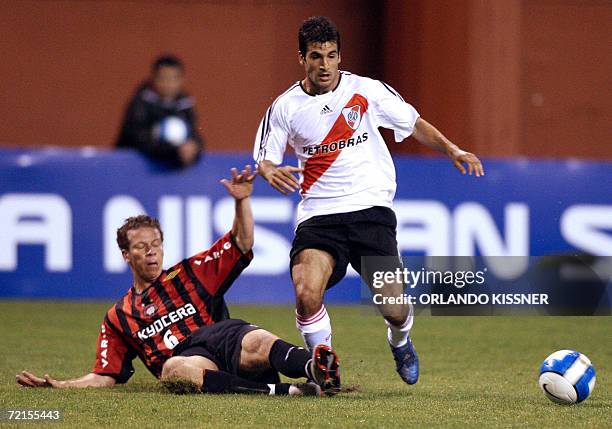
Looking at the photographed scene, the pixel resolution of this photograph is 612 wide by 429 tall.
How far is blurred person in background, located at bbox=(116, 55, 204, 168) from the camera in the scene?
424 inches

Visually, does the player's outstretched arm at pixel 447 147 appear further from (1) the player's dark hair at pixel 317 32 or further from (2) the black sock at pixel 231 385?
(2) the black sock at pixel 231 385

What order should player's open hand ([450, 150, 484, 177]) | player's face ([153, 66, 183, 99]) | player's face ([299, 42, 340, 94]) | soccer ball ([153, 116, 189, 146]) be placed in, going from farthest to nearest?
player's face ([153, 66, 183, 99]), soccer ball ([153, 116, 189, 146]), player's face ([299, 42, 340, 94]), player's open hand ([450, 150, 484, 177])

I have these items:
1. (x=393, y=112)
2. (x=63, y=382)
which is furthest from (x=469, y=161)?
(x=63, y=382)

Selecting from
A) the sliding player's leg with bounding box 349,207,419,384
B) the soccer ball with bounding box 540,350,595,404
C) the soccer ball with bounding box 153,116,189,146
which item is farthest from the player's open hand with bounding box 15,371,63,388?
the soccer ball with bounding box 153,116,189,146

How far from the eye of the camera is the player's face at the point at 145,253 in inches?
243

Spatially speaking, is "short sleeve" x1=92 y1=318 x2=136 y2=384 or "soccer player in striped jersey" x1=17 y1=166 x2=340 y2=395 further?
"short sleeve" x1=92 y1=318 x2=136 y2=384

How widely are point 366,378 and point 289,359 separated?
1191 mm

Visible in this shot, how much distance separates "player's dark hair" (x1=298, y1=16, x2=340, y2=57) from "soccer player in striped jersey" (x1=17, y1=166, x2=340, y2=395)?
79cm

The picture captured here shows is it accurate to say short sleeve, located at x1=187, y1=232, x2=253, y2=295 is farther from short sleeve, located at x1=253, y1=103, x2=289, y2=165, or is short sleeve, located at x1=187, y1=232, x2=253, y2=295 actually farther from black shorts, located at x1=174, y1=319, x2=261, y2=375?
short sleeve, located at x1=253, y1=103, x2=289, y2=165

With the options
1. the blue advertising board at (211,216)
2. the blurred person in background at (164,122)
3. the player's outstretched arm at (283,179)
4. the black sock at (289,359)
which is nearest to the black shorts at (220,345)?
the black sock at (289,359)

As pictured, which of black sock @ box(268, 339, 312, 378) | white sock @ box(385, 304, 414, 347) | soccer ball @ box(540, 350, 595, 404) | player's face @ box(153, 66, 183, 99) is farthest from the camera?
player's face @ box(153, 66, 183, 99)

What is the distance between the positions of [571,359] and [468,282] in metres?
4.38

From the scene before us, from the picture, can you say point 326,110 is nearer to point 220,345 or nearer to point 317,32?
point 317,32

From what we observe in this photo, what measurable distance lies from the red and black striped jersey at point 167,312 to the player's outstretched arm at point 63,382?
0.04 metres
